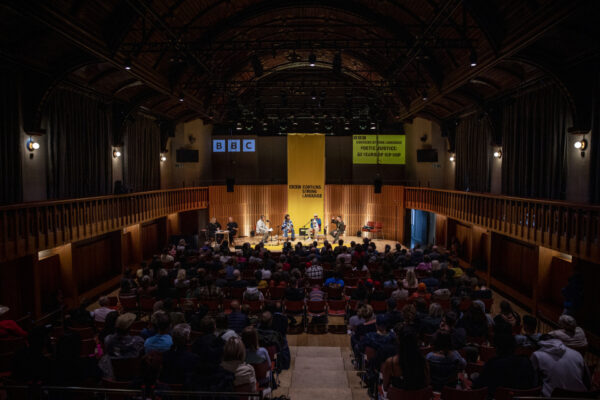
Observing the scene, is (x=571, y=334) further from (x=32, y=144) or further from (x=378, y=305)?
(x=32, y=144)

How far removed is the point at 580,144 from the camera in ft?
28.8

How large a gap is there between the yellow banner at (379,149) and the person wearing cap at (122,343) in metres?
16.9

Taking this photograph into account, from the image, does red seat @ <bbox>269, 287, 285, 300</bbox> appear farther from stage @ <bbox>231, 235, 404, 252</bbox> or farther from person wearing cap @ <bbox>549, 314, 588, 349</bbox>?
stage @ <bbox>231, 235, 404, 252</bbox>

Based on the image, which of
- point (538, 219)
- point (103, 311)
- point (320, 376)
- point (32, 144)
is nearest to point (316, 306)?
point (320, 376)

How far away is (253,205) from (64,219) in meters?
12.2

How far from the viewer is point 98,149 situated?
12.5 m

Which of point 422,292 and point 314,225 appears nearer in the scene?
point 422,292

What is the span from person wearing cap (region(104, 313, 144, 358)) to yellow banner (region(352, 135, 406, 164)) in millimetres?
16856

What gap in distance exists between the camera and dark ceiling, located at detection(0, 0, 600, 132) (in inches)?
313

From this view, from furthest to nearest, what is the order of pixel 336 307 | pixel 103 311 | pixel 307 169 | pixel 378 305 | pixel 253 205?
pixel 253 205, pixel 307 169, pixel 336 307, pixel 378 305, pixel 103 311

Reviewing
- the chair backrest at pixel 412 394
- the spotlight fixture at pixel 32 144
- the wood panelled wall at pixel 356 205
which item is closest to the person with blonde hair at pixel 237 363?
the chair backrest at pixel 412 394

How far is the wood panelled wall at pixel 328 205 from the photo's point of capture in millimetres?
20391

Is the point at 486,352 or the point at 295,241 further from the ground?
the point at 486,352

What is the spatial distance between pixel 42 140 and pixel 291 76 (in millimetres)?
15128
